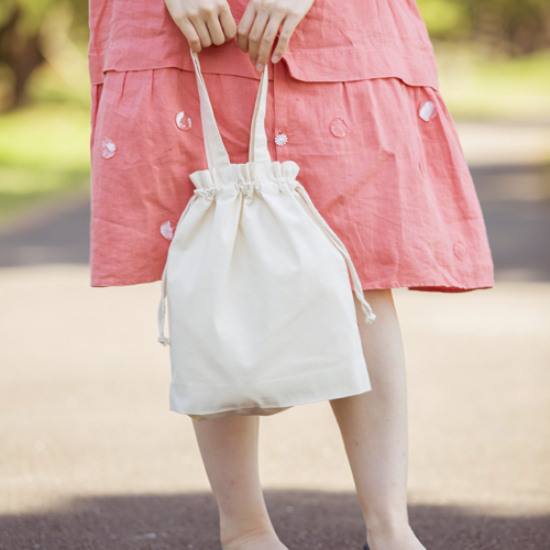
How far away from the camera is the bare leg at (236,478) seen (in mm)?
1698

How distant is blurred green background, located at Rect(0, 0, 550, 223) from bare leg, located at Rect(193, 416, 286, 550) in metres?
7.60

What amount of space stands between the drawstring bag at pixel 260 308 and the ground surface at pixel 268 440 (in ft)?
2.32

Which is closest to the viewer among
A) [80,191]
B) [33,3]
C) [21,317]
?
[21,317]

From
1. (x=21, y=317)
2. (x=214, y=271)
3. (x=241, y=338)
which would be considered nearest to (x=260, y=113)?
(x=214, y=271)

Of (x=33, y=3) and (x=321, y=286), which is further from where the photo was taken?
(x=33, y=3)

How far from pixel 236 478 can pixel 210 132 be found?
2.19 ft

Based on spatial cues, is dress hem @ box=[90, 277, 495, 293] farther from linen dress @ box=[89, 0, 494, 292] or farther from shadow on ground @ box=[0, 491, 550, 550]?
shadow on ground @ box=[0, 491, 550, 550]

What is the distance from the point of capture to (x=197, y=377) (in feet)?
4.74

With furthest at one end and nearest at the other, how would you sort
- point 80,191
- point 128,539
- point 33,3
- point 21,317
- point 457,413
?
point 33,3
point 80,191
point 21,317
point 457,413
point 128,539

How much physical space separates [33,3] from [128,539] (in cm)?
1882

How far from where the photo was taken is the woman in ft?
5.09

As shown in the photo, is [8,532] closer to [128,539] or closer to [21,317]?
[128,539]

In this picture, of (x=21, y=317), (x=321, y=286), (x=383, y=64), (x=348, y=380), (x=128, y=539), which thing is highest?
(x=383, y=64)

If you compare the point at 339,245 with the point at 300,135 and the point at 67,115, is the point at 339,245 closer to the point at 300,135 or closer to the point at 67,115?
the point at 300,135
